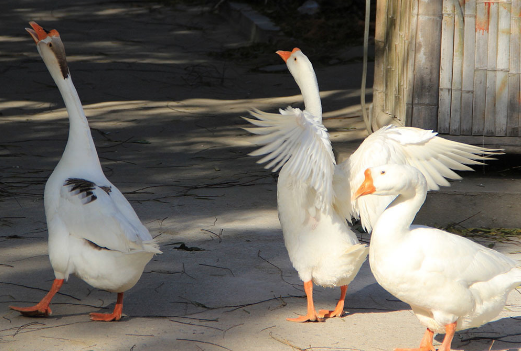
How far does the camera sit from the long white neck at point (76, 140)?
390 cm

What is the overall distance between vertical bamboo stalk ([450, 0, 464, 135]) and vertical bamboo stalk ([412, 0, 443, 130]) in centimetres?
13

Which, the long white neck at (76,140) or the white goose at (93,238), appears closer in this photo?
the white goose at (93,238)

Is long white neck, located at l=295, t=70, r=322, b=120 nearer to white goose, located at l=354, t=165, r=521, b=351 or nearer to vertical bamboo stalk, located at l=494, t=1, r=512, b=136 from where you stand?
white goose, located at l=354, t=165, r=521, b=351

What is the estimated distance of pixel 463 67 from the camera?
5082 millimetres

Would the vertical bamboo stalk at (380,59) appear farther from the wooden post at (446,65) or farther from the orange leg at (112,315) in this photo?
the orange leg at (112,315)

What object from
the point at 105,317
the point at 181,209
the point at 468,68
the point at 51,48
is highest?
the point at 51,48

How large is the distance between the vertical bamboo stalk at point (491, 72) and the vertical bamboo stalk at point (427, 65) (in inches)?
15.9

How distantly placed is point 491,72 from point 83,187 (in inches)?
135

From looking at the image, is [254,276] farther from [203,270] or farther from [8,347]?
[8,347]

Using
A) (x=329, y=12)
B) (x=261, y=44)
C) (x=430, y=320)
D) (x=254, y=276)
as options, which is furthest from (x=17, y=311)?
(x=329, y=12)

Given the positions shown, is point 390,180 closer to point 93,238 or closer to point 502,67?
point 93,238

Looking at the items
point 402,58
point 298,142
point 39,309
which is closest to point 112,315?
point 39,309

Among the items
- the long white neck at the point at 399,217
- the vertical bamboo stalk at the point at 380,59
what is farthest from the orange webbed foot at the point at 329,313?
the vertical bamboo stalk at the point at 380,59

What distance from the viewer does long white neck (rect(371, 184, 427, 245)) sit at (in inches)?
120
